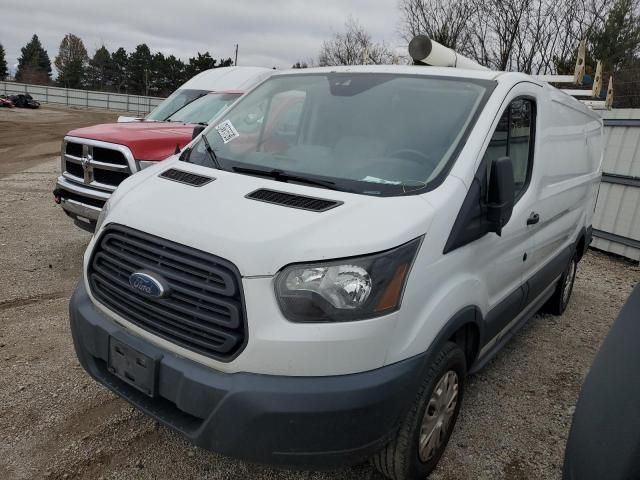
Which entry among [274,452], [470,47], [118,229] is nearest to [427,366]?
[274,452]

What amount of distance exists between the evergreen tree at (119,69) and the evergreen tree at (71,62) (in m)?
4.00

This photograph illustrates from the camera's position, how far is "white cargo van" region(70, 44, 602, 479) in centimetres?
198

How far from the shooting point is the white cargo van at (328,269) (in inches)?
77.8

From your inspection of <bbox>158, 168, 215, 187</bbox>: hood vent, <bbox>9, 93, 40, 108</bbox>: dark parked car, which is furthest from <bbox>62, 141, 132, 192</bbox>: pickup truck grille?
<bbox>9, 93, 40, 108</bbox>: dark parked car

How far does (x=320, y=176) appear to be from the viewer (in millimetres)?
2590

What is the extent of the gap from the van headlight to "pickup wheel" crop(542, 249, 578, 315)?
3388mm

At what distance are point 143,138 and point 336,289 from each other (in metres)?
3.87

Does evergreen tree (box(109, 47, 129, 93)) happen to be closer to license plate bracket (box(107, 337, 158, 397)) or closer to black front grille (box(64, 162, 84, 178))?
black front grille (box(64, 162, 84, 178))

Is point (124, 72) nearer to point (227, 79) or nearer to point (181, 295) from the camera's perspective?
point (227, 79)

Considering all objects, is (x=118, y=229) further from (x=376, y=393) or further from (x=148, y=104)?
(x=148, y=104)

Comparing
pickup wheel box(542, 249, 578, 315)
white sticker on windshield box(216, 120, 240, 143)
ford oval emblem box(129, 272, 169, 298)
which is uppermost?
white sticker on windshield box(216, 120, 240, 143)

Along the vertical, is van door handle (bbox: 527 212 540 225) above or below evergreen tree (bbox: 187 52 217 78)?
below

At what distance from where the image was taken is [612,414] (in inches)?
65.4

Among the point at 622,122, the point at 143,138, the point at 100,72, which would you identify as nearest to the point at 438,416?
the point at 143,138
